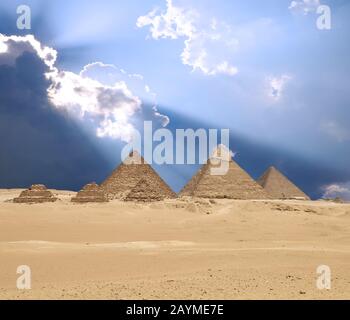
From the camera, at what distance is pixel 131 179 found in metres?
37.1

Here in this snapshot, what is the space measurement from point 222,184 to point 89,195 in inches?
559

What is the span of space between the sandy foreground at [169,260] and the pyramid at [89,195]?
9.35 metres

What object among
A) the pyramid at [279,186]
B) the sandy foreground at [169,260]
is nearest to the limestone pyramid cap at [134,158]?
the sandy foreground at [169,260]

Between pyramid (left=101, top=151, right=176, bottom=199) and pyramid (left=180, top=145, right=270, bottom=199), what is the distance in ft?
12.8

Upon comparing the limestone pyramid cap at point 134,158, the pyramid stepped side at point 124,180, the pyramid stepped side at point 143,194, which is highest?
the limestone pyramid cap at point 134,158

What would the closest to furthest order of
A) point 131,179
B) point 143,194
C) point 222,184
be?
point 143,194 < point 131,179 < point 222,184

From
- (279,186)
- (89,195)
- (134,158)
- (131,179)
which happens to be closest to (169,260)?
(89,195)

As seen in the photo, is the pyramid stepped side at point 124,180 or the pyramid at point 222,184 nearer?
the pyramid stepped side at point 124,180

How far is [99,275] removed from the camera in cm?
773

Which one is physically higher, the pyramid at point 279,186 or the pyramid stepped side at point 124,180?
the pyramid at point 279,186

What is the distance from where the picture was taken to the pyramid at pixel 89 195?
97.0 ft

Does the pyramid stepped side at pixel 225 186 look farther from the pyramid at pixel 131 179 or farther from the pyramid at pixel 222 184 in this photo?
the pyramid at pixel 131 179

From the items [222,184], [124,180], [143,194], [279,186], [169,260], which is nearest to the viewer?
[169,260]

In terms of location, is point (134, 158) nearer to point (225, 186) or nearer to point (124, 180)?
point (124, 180)
